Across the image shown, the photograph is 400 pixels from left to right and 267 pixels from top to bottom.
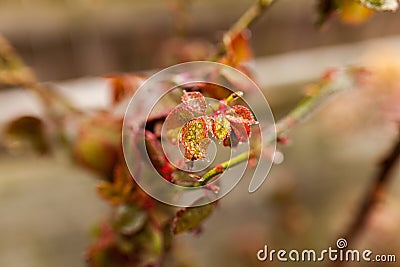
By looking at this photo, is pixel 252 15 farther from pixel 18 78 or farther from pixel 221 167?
pixel 18 78

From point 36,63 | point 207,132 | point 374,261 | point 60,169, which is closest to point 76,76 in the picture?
point 36,63

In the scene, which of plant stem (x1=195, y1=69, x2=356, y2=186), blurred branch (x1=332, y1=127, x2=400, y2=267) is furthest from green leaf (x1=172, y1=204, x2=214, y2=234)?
blurred branch (x1=332, y1=127, x2=400, y2=267)

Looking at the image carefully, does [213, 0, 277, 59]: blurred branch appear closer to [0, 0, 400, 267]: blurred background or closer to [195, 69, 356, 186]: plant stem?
[195, 69, 356, 186]: plant stem

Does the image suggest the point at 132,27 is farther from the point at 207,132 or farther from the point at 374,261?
the point at 207,132

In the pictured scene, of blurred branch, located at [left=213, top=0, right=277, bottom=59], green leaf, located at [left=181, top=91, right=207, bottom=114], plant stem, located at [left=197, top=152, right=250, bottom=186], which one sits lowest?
plant stem, located at [left=197, top=152, right=250, bottom=186]

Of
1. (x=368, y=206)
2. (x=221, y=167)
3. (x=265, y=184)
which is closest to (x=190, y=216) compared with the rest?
(x=221, y=167)
